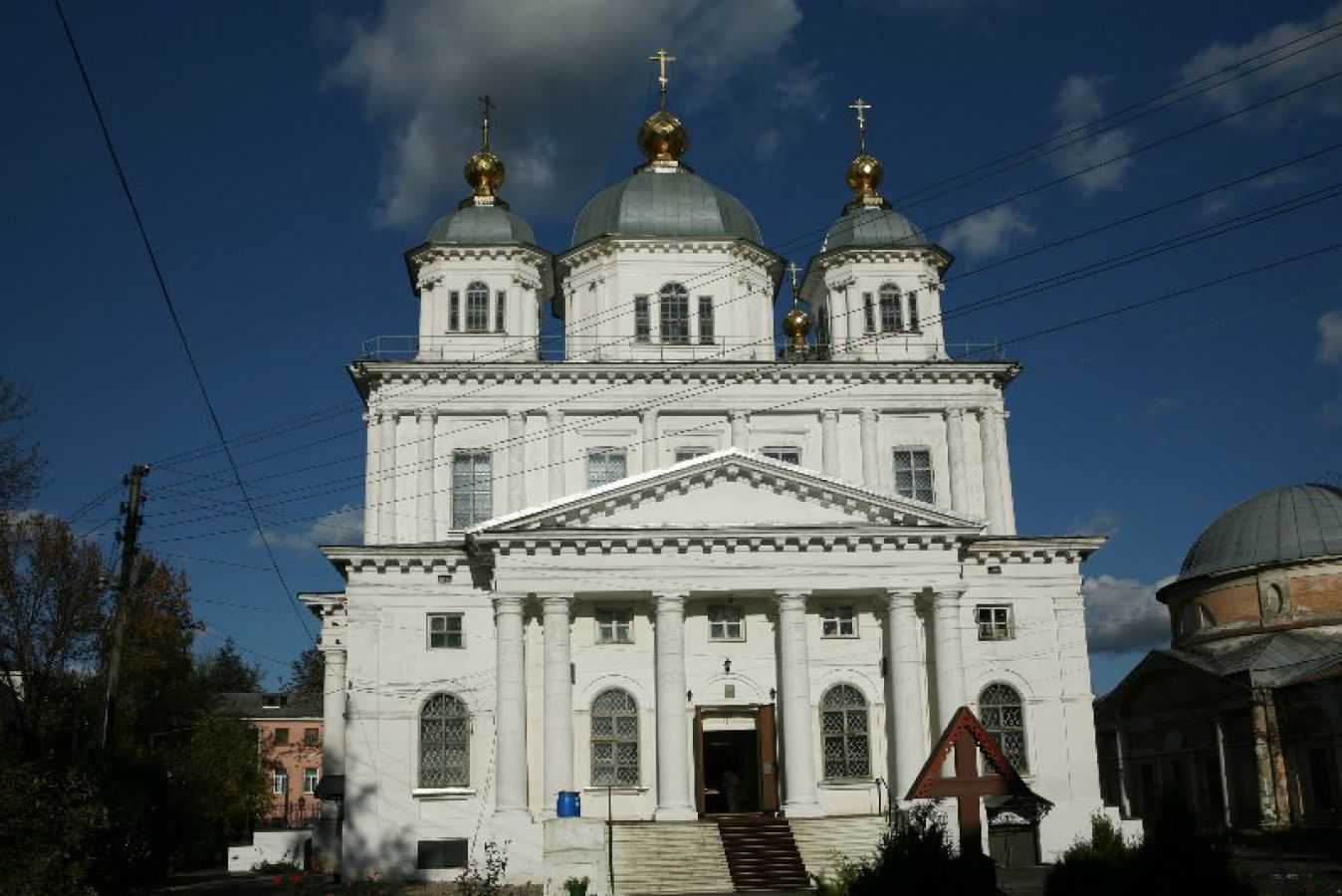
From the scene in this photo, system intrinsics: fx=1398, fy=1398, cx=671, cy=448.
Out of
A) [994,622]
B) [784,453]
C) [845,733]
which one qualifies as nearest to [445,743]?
[845,733]

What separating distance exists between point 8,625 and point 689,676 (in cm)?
1968

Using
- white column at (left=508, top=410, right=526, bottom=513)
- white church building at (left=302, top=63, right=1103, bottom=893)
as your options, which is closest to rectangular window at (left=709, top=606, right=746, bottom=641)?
white church building at (left=302, top=63, right=1103, bottom=893)

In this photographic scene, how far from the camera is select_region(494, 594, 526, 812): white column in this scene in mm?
32406

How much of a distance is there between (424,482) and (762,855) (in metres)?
14.9

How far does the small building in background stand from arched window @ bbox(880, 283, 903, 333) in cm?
2245

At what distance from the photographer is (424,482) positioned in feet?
130

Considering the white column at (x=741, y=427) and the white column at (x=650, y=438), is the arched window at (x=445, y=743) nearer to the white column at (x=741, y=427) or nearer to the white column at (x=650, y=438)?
the white column at (x=650, y=438)

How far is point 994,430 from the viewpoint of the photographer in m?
41.2

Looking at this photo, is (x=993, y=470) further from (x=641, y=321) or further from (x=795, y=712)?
(x=795, y=712)

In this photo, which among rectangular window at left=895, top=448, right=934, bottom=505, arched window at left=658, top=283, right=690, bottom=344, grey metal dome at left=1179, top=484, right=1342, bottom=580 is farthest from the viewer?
grey metal dome at left=1179, top=484, right=1342, bottom=580

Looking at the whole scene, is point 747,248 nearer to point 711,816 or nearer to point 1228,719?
point 711,816

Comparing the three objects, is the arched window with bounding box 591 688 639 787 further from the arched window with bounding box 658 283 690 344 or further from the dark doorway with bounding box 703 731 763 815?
the arched window with bounding box 658 283 690 344

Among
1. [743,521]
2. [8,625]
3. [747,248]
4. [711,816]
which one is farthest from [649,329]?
[8,625]

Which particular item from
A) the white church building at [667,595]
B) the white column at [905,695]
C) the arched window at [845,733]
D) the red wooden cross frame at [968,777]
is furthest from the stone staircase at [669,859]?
the red wooden cross frame at [968,777]
